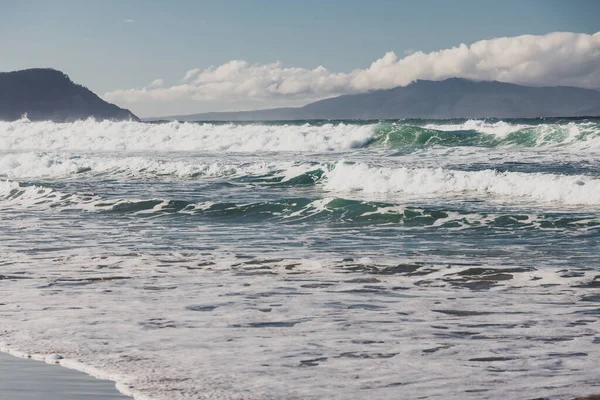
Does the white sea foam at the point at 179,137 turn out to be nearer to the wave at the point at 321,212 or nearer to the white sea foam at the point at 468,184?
the white sea foam at the point at 468,184

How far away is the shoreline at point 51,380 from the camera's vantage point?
5.11m

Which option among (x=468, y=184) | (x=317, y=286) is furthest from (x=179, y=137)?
(x=317, y=286)

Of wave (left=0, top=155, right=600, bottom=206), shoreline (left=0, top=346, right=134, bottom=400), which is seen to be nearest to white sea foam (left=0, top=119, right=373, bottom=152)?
wave (left=0, top=155, right=600, bottom=206)

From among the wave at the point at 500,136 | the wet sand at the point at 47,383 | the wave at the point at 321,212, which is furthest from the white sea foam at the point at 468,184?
the wave at the point at 500,136

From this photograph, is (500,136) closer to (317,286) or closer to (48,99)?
(317,286)

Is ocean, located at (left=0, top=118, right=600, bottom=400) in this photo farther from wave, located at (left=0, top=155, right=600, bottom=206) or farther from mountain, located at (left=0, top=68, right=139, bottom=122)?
mountain, located at (left=0, top=68, right=139, bottom=122)

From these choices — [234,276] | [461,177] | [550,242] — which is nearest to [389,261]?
[234,276]

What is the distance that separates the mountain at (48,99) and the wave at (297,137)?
374 ft

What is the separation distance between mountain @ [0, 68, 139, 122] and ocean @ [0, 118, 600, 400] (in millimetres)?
158714

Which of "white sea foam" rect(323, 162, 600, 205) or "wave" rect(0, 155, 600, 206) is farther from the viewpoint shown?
"wave" rect(0, 155, 600, 206)

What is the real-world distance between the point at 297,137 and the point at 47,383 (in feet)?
143

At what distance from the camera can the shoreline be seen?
5.11m

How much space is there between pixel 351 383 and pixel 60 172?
2929 centimetres

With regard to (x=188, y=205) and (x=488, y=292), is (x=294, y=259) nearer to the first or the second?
(x=488, y=292)
